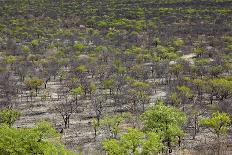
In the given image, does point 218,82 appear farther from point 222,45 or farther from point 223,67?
point 222,45

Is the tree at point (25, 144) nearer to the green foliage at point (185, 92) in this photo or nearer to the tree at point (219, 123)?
the tree at point (219, 123)

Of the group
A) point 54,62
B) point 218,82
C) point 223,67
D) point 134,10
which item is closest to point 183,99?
point 218,82

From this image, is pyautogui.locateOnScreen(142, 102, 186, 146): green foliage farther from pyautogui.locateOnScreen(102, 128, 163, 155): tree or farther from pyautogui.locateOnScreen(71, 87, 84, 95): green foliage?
pyautogui.locateOnScreen(71, 87, 84, 95): green foliage

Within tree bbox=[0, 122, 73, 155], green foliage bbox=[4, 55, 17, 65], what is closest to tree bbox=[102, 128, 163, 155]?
tree bbox=[0, 122, 73, 155]

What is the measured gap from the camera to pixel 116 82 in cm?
6600

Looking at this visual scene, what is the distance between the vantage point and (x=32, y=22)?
124500 mm

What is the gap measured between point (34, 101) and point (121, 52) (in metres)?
29.6

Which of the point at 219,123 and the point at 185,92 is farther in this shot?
the point at 185,92

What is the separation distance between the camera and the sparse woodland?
1694 inches

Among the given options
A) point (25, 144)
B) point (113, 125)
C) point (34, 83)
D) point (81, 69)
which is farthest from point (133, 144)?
point (81, 69)

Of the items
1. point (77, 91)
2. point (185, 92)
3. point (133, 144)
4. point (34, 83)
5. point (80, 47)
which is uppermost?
point (133, 144)

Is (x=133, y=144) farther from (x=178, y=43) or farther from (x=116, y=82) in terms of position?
(x=178, y=43)

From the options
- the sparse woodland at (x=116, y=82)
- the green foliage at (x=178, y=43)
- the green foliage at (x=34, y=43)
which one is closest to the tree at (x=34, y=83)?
the sparse woodland at (x=116, y=82)

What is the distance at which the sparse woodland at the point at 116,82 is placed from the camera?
4303 cm
